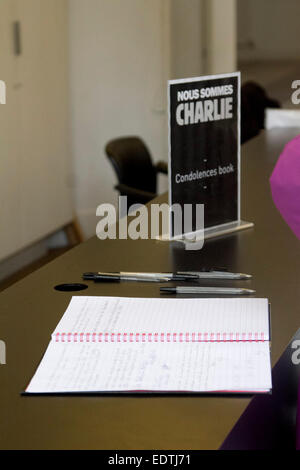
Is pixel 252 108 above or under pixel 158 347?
above

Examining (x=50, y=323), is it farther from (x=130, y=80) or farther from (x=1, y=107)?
(x=130, y=80)

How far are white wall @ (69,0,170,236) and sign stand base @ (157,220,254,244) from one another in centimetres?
300

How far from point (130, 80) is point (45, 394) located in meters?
4.12

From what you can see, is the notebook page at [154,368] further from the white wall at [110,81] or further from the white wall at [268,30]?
the white wall at [268,30]

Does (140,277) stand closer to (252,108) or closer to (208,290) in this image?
(208,290)

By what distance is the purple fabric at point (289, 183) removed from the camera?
140 cm

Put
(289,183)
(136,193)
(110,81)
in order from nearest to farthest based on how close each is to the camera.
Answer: (289,183)
(136,193)
(110,81)

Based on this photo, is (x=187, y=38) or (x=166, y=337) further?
(x=187, y=38)

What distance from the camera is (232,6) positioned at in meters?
6.08

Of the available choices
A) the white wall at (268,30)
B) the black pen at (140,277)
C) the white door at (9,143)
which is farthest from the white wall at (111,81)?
the white wall at (268,30)

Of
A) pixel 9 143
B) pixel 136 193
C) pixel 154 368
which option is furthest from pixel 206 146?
pixel 9 143

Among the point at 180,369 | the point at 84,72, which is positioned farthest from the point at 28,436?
the point at 84,72

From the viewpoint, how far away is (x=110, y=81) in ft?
17.4

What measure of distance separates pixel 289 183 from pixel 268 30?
972 centimetres
